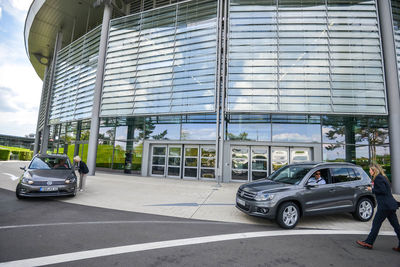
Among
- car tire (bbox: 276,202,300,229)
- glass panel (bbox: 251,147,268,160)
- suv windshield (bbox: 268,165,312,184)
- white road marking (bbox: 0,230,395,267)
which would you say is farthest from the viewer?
glass panel (bbox: 251,147,268,160)

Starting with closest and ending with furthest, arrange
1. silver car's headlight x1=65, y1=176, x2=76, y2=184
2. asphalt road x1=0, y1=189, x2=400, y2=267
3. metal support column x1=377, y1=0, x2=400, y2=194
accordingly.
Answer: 1. asphalt road x1=0, y1=189, x2=400, y2=267
2. silver car's headlight x1=65, y1=176, x2=76, y2=184
3. metal support column x1=377, y1=0, x2=400, y2=194

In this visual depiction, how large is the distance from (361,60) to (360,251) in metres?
13.1

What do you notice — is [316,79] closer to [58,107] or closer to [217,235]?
[217,235]

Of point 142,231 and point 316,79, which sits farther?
point 316,79

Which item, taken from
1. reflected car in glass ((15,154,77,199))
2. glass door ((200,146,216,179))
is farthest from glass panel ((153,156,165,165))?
reflected car in glass ((15,154,77,199))

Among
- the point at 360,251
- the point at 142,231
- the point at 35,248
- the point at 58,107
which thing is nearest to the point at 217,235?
the point at 142,231

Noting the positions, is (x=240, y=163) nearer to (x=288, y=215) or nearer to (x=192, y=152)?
(x=192, y=152)

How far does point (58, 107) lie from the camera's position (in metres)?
20.2

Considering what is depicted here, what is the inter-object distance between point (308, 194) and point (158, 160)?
37.6 feet

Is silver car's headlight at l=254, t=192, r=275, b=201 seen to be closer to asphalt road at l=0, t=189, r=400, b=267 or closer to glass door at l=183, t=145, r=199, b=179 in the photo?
asphalt road at l=0, t=189, r=400, b=267

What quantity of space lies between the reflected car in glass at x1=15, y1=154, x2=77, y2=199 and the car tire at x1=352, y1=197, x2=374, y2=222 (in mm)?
9021

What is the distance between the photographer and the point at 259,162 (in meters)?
12.9

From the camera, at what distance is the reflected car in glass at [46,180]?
634 centimetres

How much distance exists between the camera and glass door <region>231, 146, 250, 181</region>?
1302 cm
